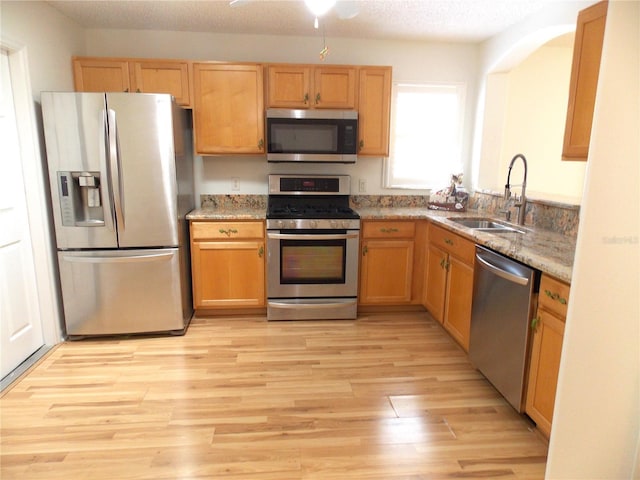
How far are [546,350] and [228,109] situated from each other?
114 inches

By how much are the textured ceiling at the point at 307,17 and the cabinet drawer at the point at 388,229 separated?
5.40 ft

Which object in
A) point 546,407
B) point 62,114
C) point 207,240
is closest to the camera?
point 546,407

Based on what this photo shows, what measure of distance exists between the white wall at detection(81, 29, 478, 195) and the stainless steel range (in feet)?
1.96

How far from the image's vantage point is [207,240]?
3.37 m

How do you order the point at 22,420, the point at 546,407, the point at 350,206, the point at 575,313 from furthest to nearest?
the point at 350,206
the point at 22,420
the point at 546,407
the point at 575,313

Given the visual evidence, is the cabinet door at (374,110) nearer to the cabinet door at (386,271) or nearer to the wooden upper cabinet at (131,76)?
the cabinet door at (386,271)

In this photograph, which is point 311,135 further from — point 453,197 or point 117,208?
point 117,208

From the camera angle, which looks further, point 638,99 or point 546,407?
point 546,407

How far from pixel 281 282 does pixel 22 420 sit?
1.91 metres

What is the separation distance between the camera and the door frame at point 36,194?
2627 millimetres

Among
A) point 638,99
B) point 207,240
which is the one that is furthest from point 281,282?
point 638,99

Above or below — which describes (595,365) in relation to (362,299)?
above

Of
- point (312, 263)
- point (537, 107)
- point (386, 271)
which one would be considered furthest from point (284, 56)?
point (537, 107)

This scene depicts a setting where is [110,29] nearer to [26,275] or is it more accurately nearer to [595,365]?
[26,275]
